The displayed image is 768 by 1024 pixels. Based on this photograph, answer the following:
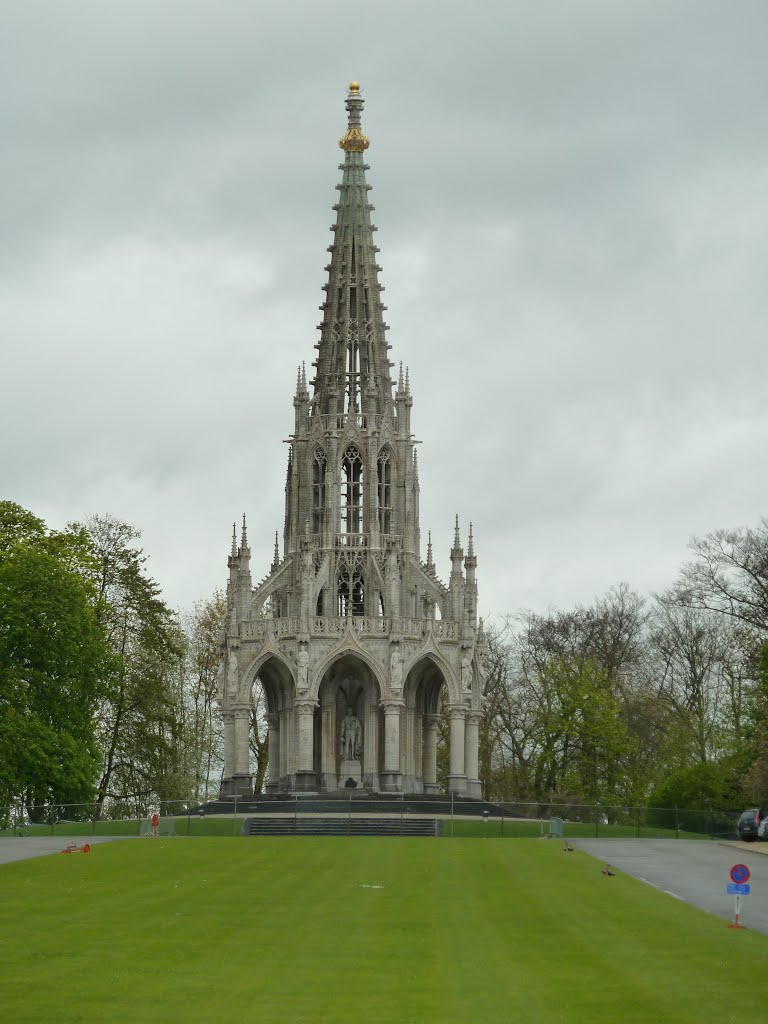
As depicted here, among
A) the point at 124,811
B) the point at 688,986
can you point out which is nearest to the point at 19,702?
the point at 124,811

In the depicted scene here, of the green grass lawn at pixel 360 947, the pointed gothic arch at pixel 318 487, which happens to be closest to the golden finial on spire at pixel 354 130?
the pointed gothic arch at pixel 318 487

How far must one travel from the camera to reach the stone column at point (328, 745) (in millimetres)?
72938

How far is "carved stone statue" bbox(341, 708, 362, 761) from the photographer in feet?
244

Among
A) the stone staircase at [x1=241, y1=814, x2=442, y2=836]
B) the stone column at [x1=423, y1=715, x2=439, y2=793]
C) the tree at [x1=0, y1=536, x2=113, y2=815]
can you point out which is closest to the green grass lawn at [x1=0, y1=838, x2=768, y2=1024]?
the stone staircase at [x1=241, y1=814, x2=442, y2=836]

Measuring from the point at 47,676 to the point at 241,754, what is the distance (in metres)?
9.94

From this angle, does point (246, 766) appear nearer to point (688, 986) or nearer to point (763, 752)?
point (763, 752)

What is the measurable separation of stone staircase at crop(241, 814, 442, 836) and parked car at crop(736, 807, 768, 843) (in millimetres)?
10001

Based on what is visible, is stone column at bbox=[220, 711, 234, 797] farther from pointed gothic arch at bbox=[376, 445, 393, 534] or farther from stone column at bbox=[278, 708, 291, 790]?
pointed gothic arch at bbox=[376, 445, 393, 534]

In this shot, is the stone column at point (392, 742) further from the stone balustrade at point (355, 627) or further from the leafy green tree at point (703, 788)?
the leafy green tree at point (703, 788)

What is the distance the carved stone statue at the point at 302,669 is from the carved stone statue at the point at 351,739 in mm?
3945

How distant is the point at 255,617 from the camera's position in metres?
74.5

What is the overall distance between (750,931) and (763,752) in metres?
29.8

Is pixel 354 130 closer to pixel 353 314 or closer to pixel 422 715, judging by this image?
pixel 353 314

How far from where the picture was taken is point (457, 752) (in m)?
73.9
